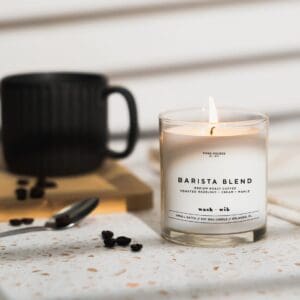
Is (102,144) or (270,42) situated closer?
(102,144)

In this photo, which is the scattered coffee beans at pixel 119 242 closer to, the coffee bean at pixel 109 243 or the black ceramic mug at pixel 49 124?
the coffee bean at pixel 109 243

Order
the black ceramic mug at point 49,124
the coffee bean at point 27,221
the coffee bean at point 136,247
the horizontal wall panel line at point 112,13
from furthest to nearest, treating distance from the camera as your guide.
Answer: the horizontal wall panel line at point 112,13 < the black ceramic mug at point 49,124 < the coffee bean at point 27,221 < the coffee bean at point 136,247

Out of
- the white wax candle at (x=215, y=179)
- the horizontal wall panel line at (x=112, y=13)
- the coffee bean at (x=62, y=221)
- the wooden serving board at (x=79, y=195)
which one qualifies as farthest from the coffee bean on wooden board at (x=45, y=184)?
the horizontal wall panel line at (x=112, y=13)

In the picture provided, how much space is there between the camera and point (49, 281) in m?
0.63

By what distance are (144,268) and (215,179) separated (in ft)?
0.36

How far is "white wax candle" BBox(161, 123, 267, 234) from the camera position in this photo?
0.71m

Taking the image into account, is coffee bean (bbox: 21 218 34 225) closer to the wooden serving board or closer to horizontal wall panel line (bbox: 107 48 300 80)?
the wooden serving board

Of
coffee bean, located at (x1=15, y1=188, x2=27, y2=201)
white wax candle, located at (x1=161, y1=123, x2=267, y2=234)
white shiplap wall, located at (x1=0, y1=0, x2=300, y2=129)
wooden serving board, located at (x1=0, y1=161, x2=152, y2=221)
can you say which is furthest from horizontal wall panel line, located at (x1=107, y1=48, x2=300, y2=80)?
white wax candle, located at (x1=161, y1=123, x2=267, y2=234)

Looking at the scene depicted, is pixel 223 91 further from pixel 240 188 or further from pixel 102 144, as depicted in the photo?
pixel 240 188

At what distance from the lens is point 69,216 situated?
81cm

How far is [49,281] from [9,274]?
0.04m

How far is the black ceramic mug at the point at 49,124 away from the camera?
970mm

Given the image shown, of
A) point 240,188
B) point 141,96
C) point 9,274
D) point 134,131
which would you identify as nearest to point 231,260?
point 240,188

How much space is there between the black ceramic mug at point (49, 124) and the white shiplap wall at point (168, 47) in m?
0.20
